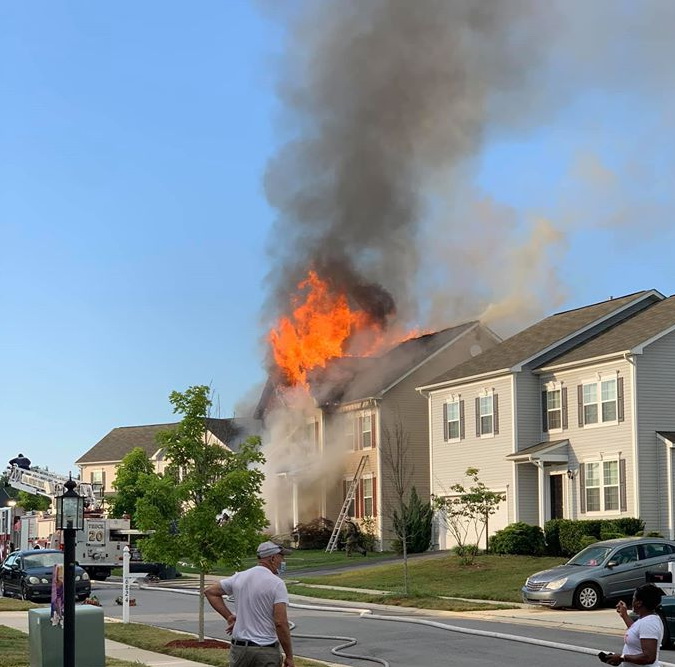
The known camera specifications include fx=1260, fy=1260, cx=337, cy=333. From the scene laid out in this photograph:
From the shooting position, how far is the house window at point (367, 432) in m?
52.8

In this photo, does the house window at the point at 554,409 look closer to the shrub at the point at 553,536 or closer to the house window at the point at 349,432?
the shrub at the point at 553,536

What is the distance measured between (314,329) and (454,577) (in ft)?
79.9

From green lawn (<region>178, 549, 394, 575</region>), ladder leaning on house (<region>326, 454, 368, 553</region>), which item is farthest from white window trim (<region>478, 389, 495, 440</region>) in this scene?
ladder leaning on house (<region>326, 454, 368, 553</region>)

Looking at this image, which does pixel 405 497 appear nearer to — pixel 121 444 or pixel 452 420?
pixel 452 420

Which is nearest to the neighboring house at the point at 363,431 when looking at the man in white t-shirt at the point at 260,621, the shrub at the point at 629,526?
the shrub at the point at 629,526

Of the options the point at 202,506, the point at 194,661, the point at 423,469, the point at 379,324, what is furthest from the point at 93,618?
the point at 379,324

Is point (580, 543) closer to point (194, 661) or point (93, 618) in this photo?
point (194, 661)

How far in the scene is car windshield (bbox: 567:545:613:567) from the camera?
27.7m

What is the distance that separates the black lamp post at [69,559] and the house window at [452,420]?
3259cm

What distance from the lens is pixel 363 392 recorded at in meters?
53.2

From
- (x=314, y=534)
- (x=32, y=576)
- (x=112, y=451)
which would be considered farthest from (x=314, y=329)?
(x=112, y=451)

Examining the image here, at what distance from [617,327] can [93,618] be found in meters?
29.6

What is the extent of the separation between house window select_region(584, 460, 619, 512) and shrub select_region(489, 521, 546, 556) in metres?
1.79

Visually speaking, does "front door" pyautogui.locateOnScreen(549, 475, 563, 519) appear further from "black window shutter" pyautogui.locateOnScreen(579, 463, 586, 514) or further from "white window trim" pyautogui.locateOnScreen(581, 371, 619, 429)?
"white window trim" pyautogui.locateOnScreen(581, 371, 619, 429)
